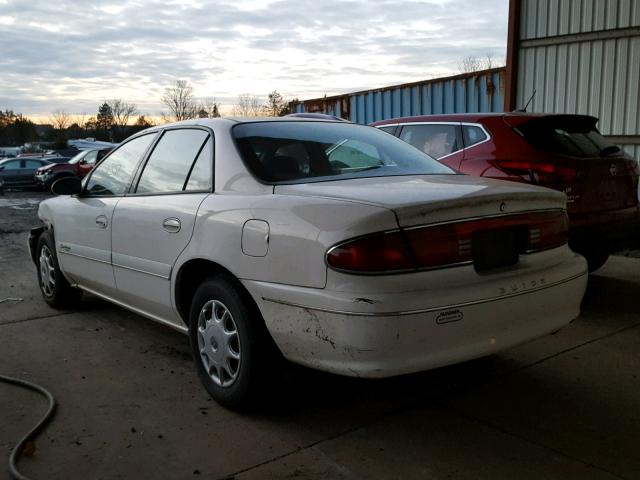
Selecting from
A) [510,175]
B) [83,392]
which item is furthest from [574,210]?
[83,392]

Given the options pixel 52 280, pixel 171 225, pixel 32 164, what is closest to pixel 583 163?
pixel 171 225

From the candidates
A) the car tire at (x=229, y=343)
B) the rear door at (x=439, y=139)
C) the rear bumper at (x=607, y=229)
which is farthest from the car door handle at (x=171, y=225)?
the rear bumper at (x=607, y=229)

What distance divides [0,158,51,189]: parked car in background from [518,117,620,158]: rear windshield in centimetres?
2221

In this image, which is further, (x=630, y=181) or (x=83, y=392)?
(x=630, y=181)

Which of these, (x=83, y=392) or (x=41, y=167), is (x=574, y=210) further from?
(x=41, y=167)

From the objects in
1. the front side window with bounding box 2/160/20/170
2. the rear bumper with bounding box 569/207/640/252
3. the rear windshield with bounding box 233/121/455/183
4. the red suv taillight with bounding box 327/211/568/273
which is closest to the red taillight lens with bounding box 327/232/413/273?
the red suv taillight with bounding box 327/211/568/273

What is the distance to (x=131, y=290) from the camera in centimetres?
424

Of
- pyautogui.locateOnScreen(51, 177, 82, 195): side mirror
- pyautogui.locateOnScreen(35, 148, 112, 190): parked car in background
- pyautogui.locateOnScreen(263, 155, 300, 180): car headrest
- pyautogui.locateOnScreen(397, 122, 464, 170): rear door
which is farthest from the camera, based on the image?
pyautogui.locateOnScreen(35, 148, 112, 190): parked car in background

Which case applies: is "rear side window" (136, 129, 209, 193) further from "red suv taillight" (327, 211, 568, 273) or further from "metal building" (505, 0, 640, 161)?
"metal building" (505, 0, 640, 161)

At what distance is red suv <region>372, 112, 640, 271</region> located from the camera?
5.18 meters

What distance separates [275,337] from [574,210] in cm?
315

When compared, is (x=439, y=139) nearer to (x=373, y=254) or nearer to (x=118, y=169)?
(x=118, y=169)

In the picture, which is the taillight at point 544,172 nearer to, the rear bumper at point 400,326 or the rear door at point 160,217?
the rear bumper at point 400,326

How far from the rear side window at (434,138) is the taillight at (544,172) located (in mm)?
775
